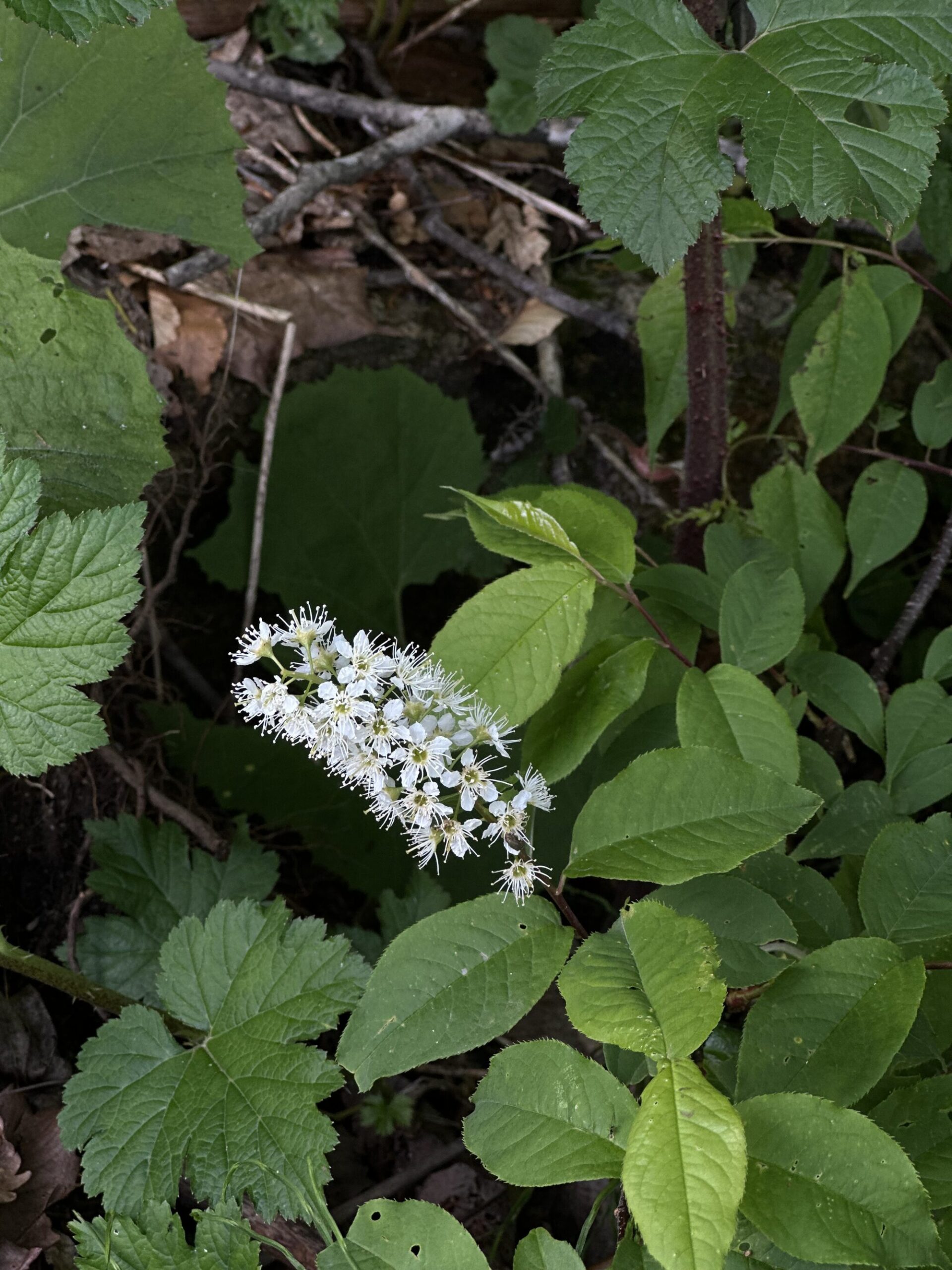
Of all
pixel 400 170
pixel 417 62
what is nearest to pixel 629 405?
pixel 400 170

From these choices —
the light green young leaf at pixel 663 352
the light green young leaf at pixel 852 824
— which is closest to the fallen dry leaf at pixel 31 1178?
the light green young leaf at pixel 852 824

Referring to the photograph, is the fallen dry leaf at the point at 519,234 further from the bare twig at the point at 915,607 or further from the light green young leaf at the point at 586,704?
the light green young leaf at the point at 586,704

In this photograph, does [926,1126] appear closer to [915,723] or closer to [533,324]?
[915,723]

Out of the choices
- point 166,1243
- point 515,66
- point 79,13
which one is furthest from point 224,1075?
point 515,66

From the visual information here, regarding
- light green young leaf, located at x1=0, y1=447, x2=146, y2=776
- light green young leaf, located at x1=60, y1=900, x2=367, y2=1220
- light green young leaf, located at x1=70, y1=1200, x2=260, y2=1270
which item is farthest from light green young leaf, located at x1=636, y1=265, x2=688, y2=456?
light green young leaf, located at x1=70, y1=1200, x2=260, y2=1270

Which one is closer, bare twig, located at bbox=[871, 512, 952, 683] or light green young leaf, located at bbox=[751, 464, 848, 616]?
light green young leaf, located at bbox=[751, 464, 848, 616]

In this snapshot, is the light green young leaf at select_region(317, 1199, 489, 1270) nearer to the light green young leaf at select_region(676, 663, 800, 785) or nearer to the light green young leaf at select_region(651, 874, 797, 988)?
the light green young leaf at select_region(651, 874, 797, 988)
